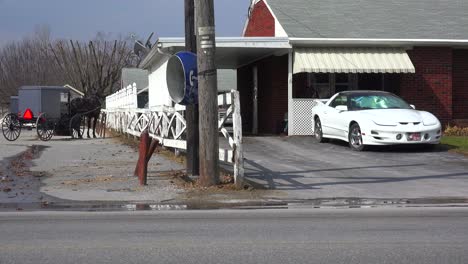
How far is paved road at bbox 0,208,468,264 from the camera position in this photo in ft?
21.4

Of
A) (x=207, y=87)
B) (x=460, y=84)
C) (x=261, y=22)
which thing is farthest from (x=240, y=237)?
(x=261, y=22)

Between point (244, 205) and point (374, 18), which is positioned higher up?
point (374, 18)

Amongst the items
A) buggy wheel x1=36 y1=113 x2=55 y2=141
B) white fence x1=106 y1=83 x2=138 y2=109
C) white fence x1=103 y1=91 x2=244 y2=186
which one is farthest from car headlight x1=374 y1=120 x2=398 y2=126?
buggy wheel x1=36 y1=113 x2=55 y2=141

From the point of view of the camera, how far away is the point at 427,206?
9984 mm

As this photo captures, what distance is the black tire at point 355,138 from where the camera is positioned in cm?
1623

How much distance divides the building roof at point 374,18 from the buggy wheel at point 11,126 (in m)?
11.0

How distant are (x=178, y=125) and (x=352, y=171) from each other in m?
4.78

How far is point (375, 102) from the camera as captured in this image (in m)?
17.0

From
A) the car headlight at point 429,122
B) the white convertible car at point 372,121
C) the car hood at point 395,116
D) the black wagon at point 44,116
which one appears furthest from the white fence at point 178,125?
the car headlight at point 429,122

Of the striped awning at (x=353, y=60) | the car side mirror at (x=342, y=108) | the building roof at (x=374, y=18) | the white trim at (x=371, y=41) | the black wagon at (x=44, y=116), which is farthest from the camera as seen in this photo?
the black wagon at (x=44, y=116)

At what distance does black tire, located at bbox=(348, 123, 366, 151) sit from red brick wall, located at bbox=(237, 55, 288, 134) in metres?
4.72

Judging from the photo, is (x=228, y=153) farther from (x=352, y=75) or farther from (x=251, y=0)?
(x=251, y=0)

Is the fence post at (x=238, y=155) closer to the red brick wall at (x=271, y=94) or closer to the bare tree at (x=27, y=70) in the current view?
the red brick wall at (x=271, y=94)

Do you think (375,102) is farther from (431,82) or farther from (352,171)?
(431,82)
